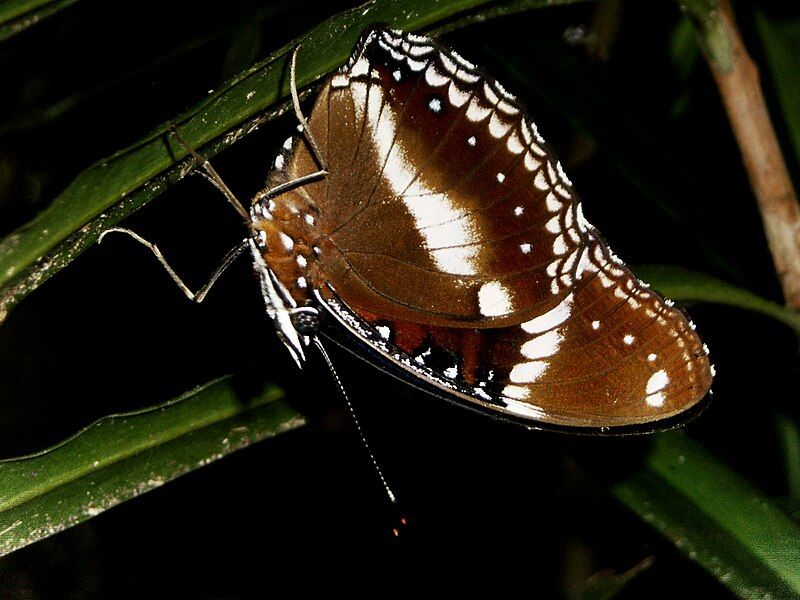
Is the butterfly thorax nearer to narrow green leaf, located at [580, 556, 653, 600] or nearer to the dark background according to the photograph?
the dark background

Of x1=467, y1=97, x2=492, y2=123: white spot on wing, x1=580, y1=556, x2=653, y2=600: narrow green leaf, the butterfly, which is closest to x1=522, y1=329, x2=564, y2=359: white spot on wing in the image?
the butterfly

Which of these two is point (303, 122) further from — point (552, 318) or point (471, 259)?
point (552, 318)

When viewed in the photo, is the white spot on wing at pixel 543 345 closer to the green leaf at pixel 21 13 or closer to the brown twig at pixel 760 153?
the brown twig at pixel 760 153

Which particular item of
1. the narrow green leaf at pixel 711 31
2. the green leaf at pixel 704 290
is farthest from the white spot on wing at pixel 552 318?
the narrow green leaf at pixel 711 31

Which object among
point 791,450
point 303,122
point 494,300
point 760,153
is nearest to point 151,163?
point 303,122

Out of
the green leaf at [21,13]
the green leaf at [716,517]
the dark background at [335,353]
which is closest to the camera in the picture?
the green leaf at [21,13]

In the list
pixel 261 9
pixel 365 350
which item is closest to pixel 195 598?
pixel 365 350
